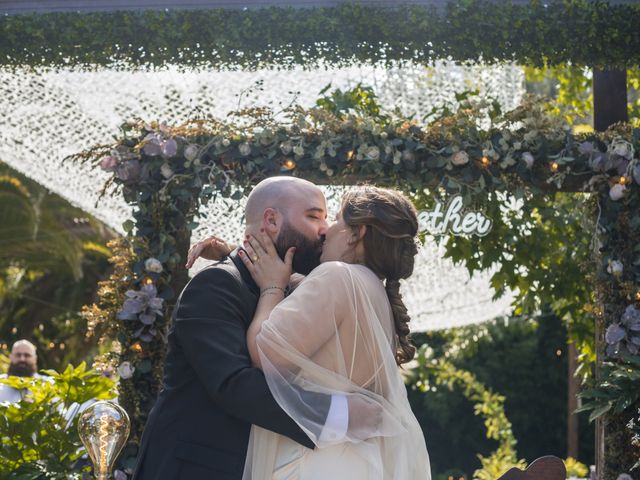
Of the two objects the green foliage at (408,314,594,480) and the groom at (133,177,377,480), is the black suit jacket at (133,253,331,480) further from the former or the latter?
the green foliage at (408,314,594,480)

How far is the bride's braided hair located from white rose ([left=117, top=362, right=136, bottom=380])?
7.98 feet

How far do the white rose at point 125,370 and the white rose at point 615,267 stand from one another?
275 cm

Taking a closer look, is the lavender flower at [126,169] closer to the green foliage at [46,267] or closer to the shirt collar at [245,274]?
the shirt collar at [245,274]

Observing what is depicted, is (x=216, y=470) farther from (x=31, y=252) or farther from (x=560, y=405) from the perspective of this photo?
(x=560, y=405)

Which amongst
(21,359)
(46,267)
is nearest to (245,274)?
(21,359)

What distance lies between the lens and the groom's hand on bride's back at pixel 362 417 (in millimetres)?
2928

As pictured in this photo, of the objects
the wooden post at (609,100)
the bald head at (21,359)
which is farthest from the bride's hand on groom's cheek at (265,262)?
the bald head at (21,359)

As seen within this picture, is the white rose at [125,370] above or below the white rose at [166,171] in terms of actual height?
below

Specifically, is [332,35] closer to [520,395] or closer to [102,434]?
[102,434]

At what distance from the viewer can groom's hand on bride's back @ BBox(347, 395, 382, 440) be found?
2.93 metres

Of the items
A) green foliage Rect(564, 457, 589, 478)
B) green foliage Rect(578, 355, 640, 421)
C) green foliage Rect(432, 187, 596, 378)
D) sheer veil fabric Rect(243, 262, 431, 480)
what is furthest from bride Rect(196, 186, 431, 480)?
green foliage Rect(564, 457, 589, 478)

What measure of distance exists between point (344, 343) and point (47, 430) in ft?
9.57

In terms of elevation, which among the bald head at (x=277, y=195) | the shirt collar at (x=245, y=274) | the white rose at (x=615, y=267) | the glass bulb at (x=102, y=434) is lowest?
the glass bulb at (x=102, y=434)

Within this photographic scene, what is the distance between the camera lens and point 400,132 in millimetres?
5281
